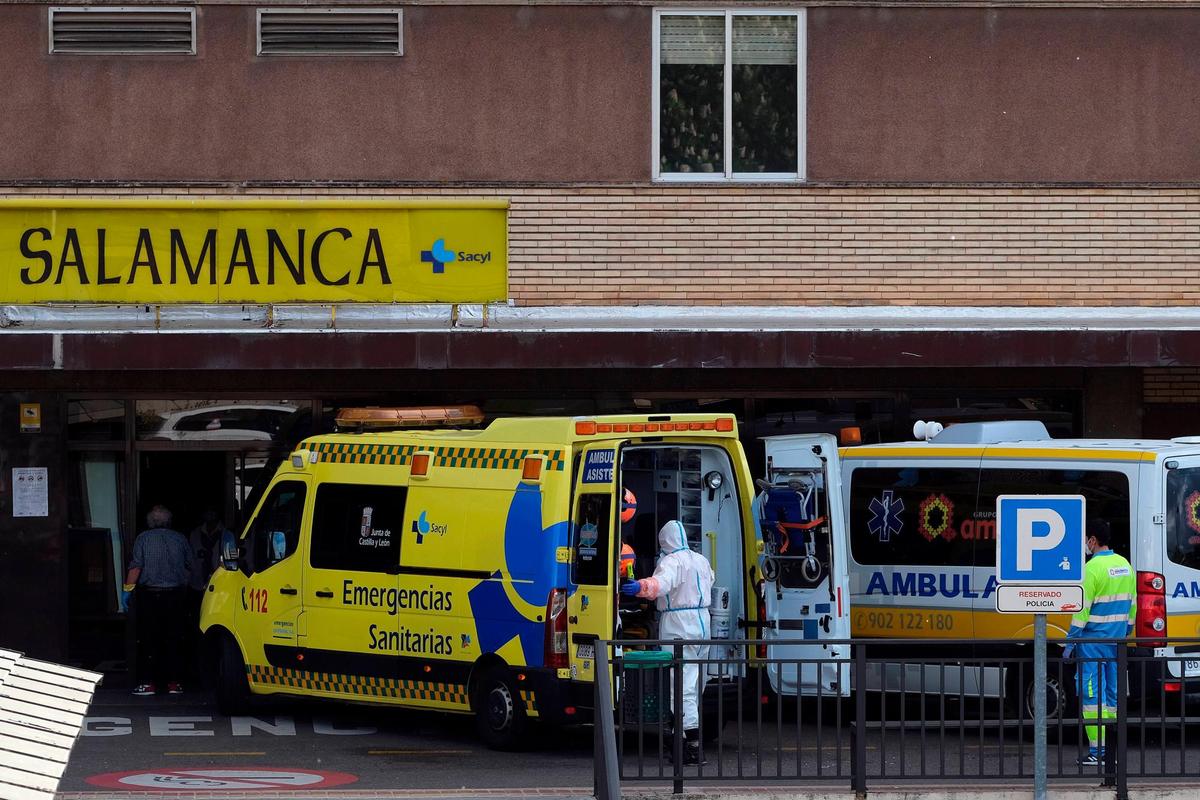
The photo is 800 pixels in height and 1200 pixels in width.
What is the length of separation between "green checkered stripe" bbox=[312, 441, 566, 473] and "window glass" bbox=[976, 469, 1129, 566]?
3418mm

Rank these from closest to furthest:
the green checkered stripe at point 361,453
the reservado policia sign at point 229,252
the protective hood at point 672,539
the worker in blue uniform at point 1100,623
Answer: the worker in blue uniform at point 1100,623 < the protective hood at point 672,539 < the green checkered stripe at point 361,453 < the reservado policia sign at point 229,252

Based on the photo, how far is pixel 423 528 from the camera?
43.6ft

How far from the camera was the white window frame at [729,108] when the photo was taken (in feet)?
54.2

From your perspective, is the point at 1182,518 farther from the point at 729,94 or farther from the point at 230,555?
the point at 230,555

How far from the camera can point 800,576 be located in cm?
1309

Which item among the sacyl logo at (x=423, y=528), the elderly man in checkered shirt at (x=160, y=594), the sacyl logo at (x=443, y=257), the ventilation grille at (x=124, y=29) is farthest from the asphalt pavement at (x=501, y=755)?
the ventilation grille at (x=124, y=29)

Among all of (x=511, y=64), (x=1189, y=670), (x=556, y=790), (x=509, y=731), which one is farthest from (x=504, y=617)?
(x=511, y=64)

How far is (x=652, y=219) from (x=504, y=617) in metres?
5.04

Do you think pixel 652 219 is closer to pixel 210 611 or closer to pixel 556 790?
pixel 210 611

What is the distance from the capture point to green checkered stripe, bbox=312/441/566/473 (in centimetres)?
1269

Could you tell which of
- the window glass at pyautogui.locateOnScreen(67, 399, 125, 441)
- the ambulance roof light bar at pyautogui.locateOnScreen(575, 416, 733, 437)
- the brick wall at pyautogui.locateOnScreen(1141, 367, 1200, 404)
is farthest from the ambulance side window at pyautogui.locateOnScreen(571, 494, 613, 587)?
the brick wall at pyautogui.locateOnScreen(1141, 367, 1200, 404)

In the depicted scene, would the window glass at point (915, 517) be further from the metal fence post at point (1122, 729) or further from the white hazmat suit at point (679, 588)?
the metal fence post at point (1122, 729)

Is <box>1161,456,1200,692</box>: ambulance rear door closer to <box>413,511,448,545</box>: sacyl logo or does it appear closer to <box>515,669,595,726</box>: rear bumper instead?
<box>515,669,595,726</box>: rear bumper

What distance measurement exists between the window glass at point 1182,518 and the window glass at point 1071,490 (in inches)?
11.6
